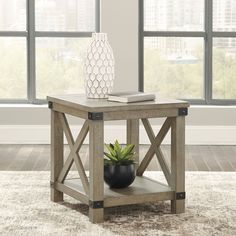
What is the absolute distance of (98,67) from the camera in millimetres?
4414

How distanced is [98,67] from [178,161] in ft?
2.29

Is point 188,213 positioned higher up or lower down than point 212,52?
lower down

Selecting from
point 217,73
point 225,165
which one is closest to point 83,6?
point 217,73

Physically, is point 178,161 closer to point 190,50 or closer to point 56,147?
point 56,147

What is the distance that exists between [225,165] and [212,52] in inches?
57.3

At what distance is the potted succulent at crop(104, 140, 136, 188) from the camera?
4.31 metres

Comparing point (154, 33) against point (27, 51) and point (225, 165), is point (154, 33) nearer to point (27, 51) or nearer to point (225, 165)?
point (27, 51)

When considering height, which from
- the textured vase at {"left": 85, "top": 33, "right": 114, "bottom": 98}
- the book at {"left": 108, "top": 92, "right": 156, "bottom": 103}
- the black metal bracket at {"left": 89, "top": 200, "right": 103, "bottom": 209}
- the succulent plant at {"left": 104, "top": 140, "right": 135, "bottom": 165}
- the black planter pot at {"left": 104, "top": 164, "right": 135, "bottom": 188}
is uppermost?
the textured vase at {"left": 85, "top": 33, "right": 114, "bottom": 98}

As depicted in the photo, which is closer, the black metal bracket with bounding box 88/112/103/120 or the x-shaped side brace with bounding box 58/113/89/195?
the black metal bracket with bounding box 88/112/103/120

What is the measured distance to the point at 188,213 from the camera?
4367 mm

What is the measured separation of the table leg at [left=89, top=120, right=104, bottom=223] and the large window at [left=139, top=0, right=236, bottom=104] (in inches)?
116

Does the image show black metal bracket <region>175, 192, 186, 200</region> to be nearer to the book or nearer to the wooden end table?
→ the wooden end table

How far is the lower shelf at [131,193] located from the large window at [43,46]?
2598 mm

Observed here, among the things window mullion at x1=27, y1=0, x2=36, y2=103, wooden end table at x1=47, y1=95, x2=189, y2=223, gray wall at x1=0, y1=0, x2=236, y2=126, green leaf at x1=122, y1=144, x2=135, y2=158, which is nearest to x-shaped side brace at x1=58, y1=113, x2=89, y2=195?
wooden end table at x1=47, y1=95, x2=189, y2=223
